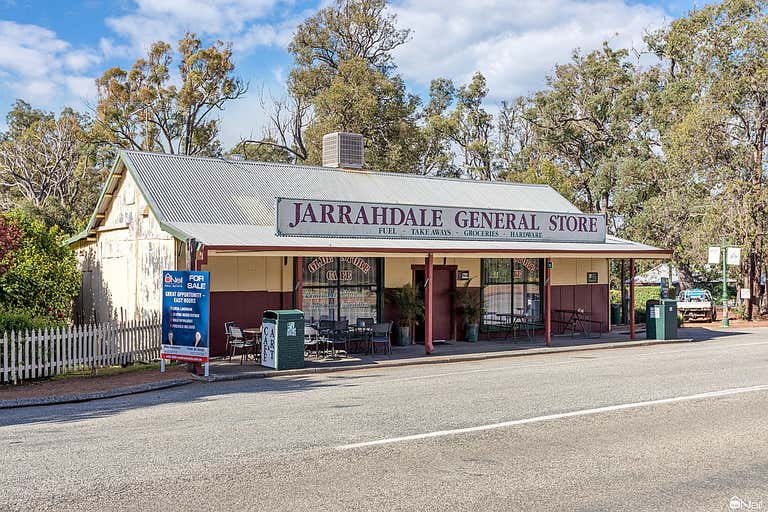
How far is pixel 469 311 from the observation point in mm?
21531

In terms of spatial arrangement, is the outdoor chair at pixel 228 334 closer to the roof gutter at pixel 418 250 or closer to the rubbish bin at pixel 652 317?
the roof gutter at pixel 418 250

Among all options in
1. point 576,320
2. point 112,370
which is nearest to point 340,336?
point 112,370

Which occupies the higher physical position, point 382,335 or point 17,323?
point 17,323

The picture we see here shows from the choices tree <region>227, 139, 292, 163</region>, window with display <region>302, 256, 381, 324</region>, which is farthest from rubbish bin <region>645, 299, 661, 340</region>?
tree <region>227, 139, 292, 163</region>

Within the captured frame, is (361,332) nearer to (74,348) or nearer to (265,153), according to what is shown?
(74,348)

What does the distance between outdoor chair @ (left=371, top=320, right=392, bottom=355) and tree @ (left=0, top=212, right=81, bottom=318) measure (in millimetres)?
8569

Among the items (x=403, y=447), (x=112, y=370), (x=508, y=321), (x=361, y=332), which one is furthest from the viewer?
(x=508, y=321)

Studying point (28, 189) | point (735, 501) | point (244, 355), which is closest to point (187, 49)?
point (28, 189)

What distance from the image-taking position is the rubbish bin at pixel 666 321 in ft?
73.5

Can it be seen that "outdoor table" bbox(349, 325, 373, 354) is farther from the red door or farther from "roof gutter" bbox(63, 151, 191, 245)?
"roof gutter" bbox(63, 151, 191, 245)

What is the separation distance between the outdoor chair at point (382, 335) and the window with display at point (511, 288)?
4.49 metres

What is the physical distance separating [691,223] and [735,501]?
32814 mm

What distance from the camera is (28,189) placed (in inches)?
1635

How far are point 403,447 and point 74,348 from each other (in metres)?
9.02
